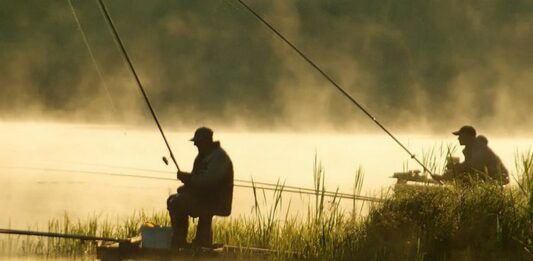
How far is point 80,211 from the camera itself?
849 inches

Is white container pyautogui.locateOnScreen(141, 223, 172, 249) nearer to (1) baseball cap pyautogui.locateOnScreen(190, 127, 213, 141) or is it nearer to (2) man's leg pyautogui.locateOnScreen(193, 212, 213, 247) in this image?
(2) man's leg pyautogui.locateOnScreen(193, 212, 213, 247)

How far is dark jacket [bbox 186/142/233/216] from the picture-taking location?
14.8 metres

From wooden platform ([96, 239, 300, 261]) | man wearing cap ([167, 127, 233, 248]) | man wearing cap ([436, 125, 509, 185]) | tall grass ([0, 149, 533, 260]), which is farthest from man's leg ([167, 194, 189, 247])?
man wearing cap ([436, 125, 509, 185])

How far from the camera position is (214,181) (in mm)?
14836

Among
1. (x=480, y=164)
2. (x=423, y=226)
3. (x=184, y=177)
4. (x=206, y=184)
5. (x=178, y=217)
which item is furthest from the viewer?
(x=480, y=164)

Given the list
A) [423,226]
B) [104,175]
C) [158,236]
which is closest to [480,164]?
[423,226]

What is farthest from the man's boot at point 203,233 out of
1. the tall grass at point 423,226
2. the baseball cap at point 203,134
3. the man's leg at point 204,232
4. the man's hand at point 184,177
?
the baseball cap at point 203,134

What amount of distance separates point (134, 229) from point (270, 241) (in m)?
2.58

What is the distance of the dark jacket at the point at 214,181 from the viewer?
14812mm

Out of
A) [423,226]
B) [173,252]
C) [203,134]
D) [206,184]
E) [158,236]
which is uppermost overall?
[203,134]

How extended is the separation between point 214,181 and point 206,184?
103 millimetres

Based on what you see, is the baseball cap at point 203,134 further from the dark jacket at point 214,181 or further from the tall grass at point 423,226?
the tall grass at point 423,226

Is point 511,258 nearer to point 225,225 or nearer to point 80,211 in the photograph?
point 225,225

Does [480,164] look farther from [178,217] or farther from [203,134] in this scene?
[178,217]
